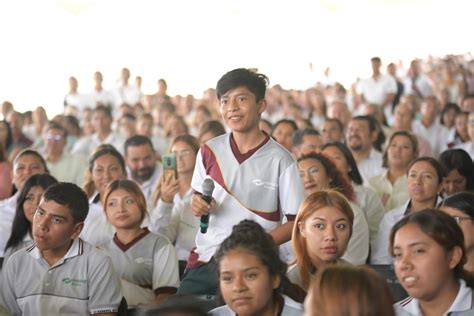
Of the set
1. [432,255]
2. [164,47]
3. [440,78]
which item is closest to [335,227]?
[432,255]

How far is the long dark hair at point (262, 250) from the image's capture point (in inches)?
119

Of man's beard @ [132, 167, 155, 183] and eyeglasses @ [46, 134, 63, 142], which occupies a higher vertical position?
eyeglasses @ [46, 134, 63, 142]

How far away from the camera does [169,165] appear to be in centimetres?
475

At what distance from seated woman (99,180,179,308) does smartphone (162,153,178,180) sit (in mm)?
327

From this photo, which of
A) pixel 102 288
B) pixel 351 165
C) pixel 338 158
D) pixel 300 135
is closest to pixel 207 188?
pixel 102 288

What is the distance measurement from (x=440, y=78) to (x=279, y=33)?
14.1 ft

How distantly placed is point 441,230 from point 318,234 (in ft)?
2.22

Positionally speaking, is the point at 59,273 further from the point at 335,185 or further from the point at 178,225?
the point at 335,185

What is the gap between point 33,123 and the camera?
10.8 m

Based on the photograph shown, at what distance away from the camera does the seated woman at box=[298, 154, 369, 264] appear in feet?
15.0

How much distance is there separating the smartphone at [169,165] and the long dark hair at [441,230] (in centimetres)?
196

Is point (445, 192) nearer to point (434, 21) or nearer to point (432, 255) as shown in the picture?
point (432, 255)

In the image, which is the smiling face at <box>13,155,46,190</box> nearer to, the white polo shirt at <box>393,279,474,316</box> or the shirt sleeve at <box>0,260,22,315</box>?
the shirt sleeve at <box>0,260,22,315</box>

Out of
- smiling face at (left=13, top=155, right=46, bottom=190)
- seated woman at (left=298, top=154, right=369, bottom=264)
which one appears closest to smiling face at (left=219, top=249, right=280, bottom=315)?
seated woman at (left=298, top=154, right=369, bottom=264)
